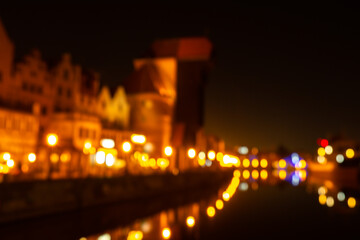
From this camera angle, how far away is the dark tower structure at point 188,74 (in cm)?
6291

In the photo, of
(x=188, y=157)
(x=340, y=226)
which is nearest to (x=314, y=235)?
(x=340, y=226)

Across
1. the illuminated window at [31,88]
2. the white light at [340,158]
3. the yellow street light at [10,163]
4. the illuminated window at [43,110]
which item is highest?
the illuminated window at [31,88]

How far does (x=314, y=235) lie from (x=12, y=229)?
48.2ft

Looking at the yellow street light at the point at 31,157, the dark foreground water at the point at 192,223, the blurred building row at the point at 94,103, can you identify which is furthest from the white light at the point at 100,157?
the dark foreground water at the point at 192,223

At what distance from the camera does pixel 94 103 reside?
47969mm

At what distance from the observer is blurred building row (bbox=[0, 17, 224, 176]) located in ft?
120

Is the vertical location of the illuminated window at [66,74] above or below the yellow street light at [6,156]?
above

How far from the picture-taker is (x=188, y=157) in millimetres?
58906

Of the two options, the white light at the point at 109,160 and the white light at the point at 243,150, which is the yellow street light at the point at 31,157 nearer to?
the white light at the point at 109,160

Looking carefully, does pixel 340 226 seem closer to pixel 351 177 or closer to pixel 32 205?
pixel 32 205

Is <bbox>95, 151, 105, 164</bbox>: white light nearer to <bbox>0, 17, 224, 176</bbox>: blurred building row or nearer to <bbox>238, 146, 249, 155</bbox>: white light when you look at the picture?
<bbox>0, 17, 224, 176</bbox>: blurred building row

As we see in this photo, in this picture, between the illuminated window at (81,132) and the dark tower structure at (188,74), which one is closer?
the illuminated window at (81,132)

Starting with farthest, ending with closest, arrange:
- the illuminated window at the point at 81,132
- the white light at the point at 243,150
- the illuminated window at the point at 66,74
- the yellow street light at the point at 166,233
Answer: the white light at the point at 243,150, the illuminated window at the point at 66,74, the illuminated window at the point at 81,132, the yellow street light at the point at 166,233

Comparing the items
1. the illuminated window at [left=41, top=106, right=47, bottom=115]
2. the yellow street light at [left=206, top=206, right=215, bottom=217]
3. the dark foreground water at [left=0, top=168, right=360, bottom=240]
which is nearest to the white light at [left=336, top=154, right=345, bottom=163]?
the dark foreground water at [left=0, top=168, right=360, bottom=240]
